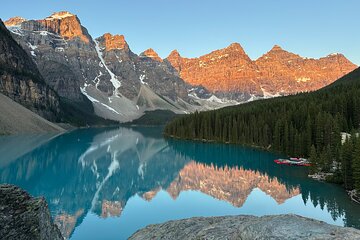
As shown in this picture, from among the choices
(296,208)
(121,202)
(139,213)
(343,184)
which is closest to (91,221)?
(139,213)

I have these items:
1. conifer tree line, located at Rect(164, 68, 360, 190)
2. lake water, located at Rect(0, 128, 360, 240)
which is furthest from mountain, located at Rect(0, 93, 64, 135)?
conifer tree line, located at Rect(164, 68, 360, 190)

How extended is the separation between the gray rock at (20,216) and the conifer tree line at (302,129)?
46230 millimetres

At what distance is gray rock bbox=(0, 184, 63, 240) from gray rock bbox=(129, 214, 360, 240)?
4421 millimetres

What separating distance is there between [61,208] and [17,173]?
29.3 m

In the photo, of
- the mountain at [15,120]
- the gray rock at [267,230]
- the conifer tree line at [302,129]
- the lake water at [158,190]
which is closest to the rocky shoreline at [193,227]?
the gray rock at [267,230]

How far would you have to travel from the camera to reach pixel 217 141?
152 metres

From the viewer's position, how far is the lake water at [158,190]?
41750 mm

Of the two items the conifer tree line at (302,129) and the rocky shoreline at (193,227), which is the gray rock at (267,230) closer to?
the rocky shoreline at (193,227)

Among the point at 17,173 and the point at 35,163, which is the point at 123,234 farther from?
the point at 35,163

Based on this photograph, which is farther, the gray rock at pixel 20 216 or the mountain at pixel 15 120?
the mountain at pixel 15 120

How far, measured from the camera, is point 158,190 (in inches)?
2484

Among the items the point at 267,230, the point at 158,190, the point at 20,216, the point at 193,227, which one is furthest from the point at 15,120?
the point at 267,230

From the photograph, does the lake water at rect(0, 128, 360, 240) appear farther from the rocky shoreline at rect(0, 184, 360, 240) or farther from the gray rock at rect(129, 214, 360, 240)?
the gray rock at rect(129, 214, 360, 240)

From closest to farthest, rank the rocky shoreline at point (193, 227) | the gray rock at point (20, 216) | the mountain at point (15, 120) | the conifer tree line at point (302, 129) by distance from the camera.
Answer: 1. the rocky shoreline at point (193, 227)
2. the gray rock at point (20, 216)
3. the conifer tree line at point (302, 129)
4. the mountain at point (15, 120)
